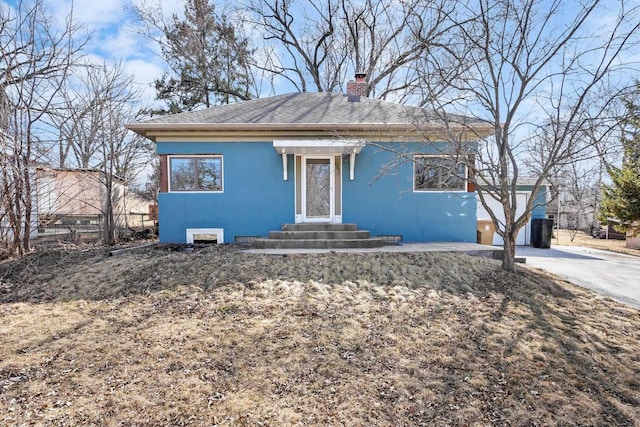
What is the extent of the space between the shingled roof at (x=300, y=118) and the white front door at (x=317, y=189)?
0.96m

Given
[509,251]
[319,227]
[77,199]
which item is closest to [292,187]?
[319,227]

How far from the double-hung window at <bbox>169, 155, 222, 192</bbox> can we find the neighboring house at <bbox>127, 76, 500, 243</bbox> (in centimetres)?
3

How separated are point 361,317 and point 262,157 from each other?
558 centimetres

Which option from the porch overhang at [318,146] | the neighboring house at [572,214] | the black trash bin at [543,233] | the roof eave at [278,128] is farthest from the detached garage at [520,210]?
the neighboring house at [572,214]

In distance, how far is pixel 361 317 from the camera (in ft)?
13.0

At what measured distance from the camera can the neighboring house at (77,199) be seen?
7.24 metres

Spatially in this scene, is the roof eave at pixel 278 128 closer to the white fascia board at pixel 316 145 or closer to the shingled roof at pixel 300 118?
the shingled roof at pixel 300 118

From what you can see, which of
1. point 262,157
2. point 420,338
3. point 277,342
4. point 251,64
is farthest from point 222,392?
point 251,64

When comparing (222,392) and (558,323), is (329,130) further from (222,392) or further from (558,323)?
(222,392)

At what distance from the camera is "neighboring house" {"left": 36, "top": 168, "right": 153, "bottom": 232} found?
724cm

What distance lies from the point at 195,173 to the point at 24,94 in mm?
3794

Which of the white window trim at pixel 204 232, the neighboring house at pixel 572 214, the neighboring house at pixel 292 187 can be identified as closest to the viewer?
the neighboring house at pixel 292 187

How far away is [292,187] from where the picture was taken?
27.4 ft

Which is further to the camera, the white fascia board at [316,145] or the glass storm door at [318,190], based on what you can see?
the glass storm door at [318,190]
